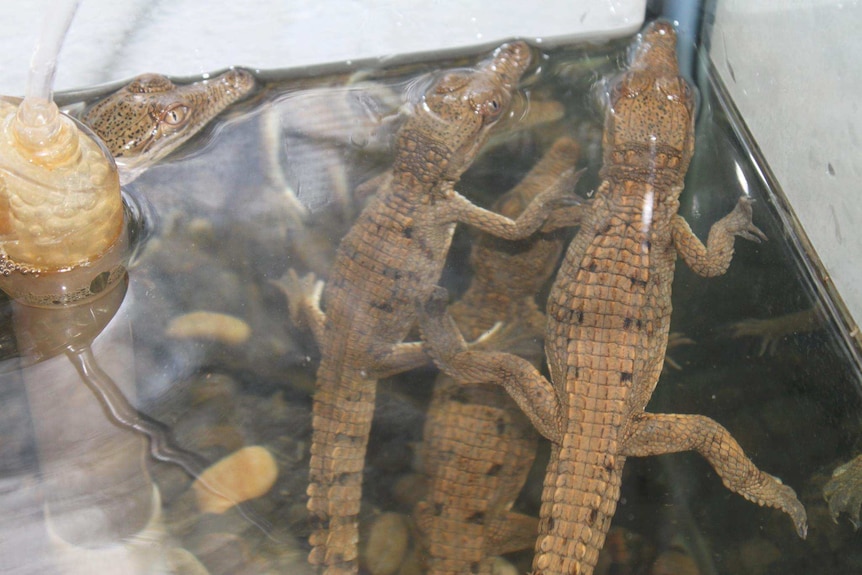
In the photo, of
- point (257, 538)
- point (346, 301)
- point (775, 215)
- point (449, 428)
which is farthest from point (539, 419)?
point (775, 215)

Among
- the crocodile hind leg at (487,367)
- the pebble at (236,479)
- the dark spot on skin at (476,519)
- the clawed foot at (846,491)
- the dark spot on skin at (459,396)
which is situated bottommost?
the dark spot on skin at (476,519)

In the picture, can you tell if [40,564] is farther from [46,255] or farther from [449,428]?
[449,428]

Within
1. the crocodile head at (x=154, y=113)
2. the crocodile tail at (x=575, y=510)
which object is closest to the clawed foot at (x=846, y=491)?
the crocodile tail at (x=575, y=510)

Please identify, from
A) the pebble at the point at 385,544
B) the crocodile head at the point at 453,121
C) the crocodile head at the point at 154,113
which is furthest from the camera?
the crocodile head at the point at 154,113

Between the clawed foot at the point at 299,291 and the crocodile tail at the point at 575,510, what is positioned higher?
the clawed foot at the point at 299,291

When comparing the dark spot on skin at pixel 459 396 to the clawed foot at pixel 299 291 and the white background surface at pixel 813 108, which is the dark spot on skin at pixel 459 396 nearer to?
the clawed foot at pixel 299 291

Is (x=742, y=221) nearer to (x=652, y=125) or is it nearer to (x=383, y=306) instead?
(x=652, y=125)

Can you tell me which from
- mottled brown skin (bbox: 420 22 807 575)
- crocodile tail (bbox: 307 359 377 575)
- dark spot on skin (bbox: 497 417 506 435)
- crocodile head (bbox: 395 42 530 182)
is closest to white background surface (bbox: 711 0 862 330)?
mottled brown skin (bbox: 420 22 807 575)
